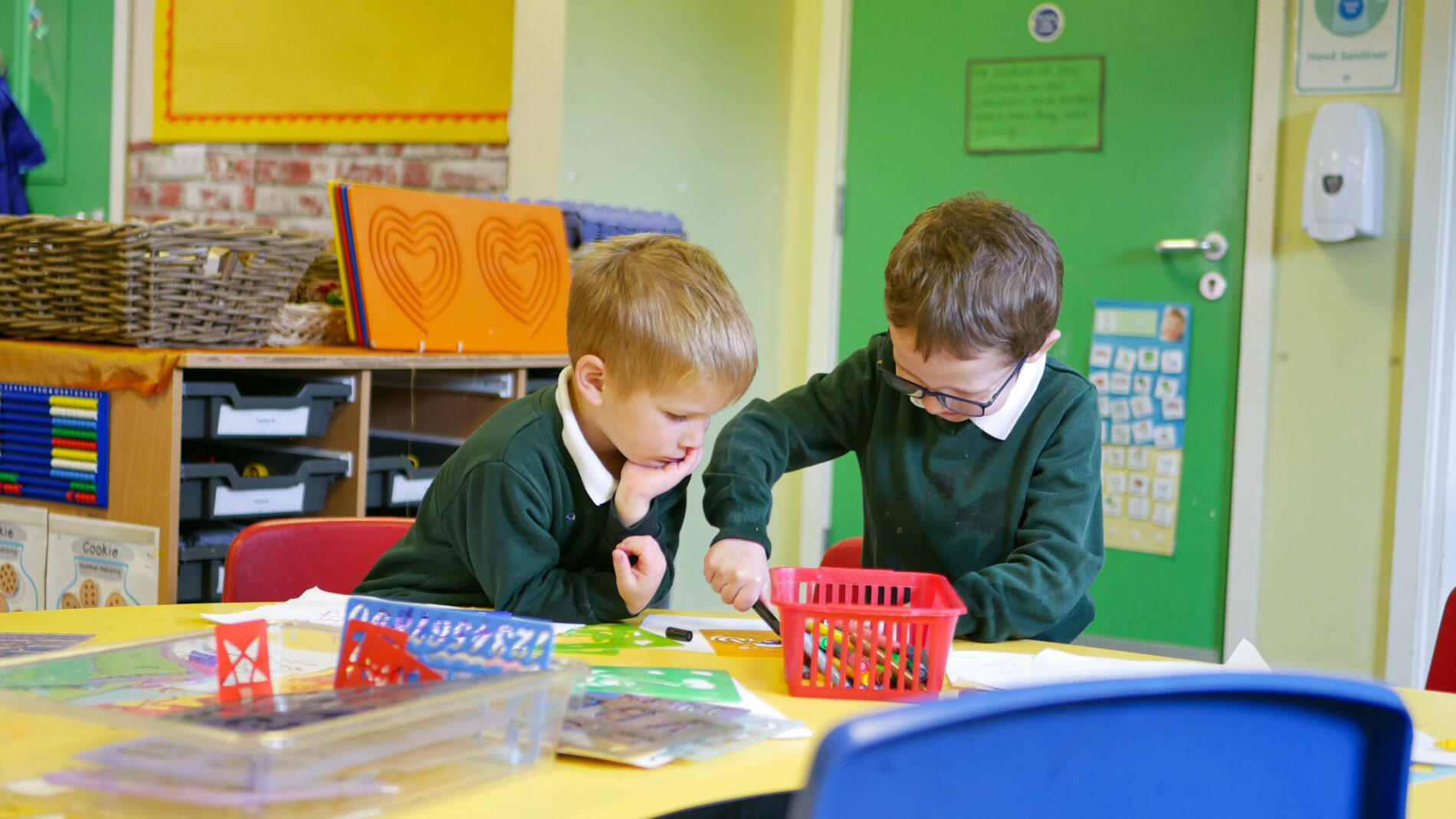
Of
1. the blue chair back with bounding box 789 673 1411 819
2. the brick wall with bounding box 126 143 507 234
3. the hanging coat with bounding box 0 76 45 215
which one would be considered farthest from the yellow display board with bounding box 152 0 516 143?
the blue chair back with bounding box 789 673 1411 819

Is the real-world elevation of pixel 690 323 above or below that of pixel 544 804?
above

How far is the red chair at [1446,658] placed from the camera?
139 cm

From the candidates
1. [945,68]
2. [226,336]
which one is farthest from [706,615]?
[945,68]

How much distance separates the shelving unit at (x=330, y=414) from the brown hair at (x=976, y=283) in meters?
1.09

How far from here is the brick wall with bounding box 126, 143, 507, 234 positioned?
3.21 meters

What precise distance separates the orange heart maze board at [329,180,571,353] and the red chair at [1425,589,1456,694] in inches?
65.5

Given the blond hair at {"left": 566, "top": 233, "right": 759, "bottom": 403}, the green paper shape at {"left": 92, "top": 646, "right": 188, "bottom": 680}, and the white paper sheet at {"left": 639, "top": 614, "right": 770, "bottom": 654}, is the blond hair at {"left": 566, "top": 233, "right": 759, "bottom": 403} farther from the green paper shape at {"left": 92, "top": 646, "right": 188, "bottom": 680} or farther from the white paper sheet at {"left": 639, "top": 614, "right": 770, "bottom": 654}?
the green paper shape at {"left": 92, "top": 646, "right": 188, "bottom": 680}

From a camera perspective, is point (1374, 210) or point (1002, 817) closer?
point (1002, 817)

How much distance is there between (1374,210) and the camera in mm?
2857

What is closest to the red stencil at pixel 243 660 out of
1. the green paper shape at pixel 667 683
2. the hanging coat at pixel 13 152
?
the green paper shape at pixel 667 683

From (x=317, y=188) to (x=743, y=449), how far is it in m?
2.29

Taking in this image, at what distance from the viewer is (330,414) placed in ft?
7.23

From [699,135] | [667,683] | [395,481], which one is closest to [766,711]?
[667,683]

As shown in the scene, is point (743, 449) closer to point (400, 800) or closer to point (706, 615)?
point (706, 615)
